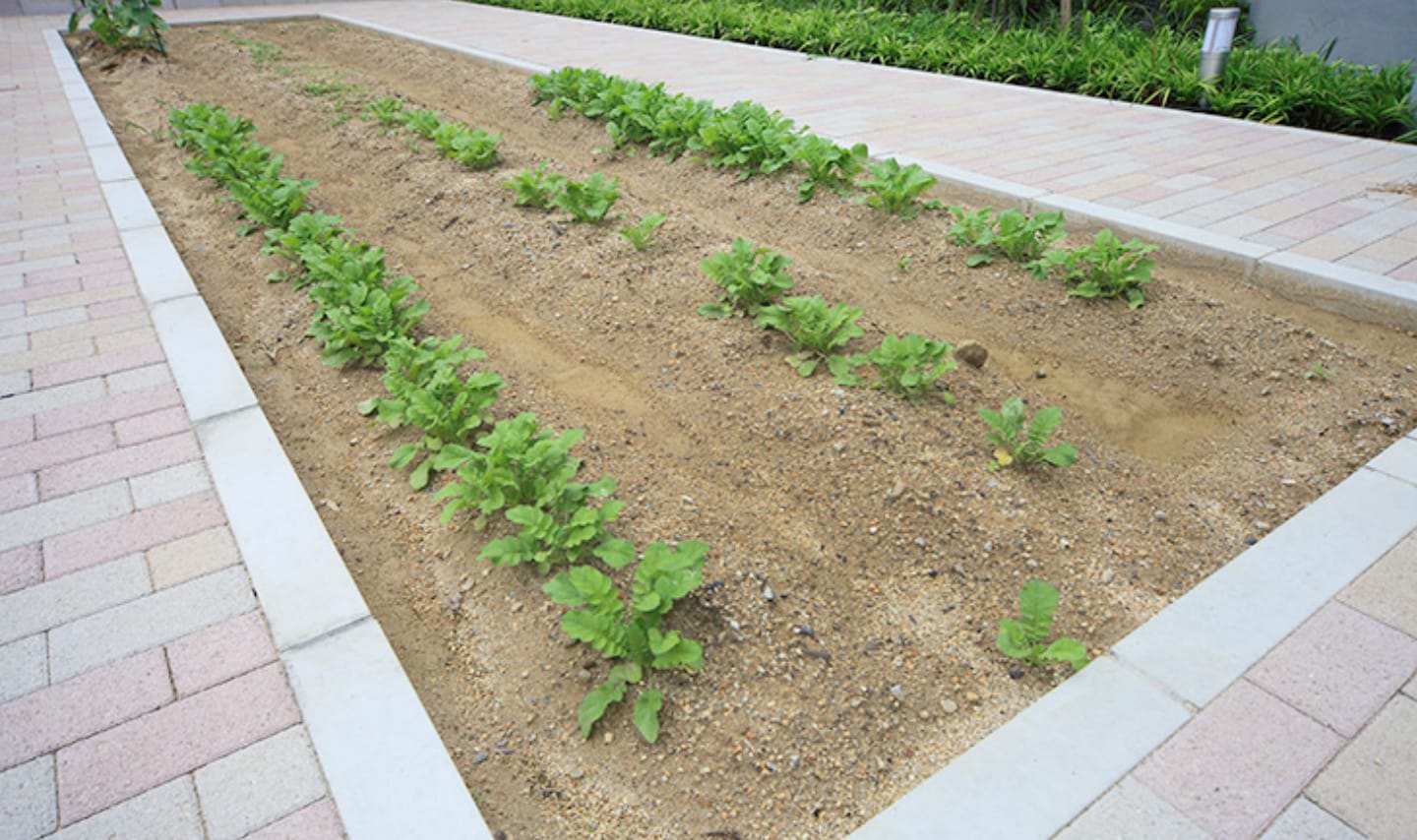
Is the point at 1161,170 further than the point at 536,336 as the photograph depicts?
Yes

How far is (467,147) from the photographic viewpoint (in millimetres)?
5598

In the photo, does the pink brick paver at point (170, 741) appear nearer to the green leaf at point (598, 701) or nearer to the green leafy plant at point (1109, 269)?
the green leaf at point (598, 701)

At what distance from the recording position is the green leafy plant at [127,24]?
9883 mm

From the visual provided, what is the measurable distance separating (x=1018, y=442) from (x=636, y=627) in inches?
62.9

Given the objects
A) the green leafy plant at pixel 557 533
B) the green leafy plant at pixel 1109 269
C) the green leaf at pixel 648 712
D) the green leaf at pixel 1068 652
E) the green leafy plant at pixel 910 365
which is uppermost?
the green leafy plant at pixel 1109 269

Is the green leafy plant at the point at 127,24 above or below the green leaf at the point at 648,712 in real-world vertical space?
above

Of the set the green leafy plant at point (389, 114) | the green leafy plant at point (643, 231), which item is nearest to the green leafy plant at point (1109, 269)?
the green leafy plant at point (643, 231)

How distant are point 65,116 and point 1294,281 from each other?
32.4ft

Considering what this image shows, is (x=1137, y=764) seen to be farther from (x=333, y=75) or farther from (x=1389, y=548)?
(x=333, y=75)

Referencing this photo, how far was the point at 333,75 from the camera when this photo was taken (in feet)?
30.2

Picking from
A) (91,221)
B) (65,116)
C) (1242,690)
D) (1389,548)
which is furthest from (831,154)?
(65,116)

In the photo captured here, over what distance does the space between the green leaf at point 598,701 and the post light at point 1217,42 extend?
736cm

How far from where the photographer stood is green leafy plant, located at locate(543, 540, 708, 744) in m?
2.08

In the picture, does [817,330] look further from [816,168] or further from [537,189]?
[537,189]
